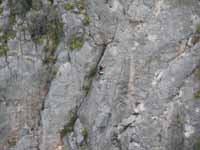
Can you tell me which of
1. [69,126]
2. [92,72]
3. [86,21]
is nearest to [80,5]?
[86,21]

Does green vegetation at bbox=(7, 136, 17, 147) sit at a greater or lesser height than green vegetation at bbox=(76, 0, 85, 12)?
lesser

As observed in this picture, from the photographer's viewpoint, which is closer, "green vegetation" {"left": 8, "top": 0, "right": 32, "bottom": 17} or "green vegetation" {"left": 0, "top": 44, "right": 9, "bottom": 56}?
"green vegetation" {"left": 0, "top": 44, "right": 9, "bottom": 56}

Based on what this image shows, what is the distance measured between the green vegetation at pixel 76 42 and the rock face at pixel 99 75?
1.5 inches

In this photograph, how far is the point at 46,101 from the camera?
13.1 meters

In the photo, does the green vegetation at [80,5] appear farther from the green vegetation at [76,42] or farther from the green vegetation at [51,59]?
the green vegetation at [51,59]

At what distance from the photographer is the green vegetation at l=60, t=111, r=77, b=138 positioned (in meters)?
12.5

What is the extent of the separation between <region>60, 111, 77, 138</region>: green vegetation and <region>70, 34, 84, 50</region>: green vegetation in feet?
7.87

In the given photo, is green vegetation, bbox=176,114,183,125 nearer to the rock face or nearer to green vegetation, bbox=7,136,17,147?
the rock face

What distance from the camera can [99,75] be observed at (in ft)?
40.8

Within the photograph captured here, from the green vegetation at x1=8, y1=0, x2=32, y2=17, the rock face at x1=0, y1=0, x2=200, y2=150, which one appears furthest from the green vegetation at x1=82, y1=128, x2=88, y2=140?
the green vegetation at x1=8, y1=0, x2=32, y2=17

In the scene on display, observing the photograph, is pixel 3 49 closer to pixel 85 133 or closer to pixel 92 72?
pixel 92 72

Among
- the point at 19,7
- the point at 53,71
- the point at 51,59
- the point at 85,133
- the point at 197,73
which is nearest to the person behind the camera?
the point at 197,73

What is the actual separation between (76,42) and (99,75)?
1608 millimetres

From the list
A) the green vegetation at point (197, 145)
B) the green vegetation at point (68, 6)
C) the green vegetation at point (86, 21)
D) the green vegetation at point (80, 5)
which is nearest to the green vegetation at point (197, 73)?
the green vegetation at point (197, 145)
